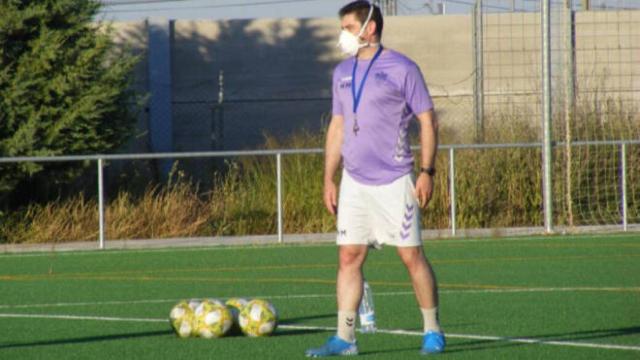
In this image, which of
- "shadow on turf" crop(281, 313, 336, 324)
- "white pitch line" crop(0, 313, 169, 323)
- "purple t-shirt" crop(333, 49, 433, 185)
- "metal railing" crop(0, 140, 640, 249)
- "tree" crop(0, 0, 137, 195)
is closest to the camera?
"purple t-shirt" crop(333, 49, 433, 185)

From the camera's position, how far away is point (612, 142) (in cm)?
2292

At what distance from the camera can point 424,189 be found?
9.41 metres

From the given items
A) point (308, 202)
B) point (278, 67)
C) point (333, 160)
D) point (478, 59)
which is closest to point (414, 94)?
point (333, 160)

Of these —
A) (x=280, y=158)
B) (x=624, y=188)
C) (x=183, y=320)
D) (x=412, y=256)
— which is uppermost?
(x=280, y=158)

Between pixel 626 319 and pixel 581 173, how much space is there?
513 inches

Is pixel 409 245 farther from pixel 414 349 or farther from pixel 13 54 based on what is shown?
pixel 13 54

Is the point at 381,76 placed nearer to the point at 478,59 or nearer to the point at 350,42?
the point at 350,42

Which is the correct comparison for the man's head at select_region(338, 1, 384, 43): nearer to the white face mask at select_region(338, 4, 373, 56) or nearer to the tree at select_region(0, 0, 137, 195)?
the white face mask at select_region(338, 4, 373, 56)

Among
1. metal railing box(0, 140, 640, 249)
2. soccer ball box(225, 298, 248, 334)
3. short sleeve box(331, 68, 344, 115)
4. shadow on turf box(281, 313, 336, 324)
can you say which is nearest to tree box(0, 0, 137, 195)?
metal railing box(0, 140, 640, 249)

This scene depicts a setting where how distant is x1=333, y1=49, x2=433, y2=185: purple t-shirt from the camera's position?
941 cm

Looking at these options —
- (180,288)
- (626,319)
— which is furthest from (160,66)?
(626,319)

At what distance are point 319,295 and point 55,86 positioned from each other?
1118 centimetres

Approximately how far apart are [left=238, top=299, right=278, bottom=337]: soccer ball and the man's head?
2296 millimetres

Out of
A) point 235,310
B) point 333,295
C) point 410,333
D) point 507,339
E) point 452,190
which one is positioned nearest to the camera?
point 507,339
